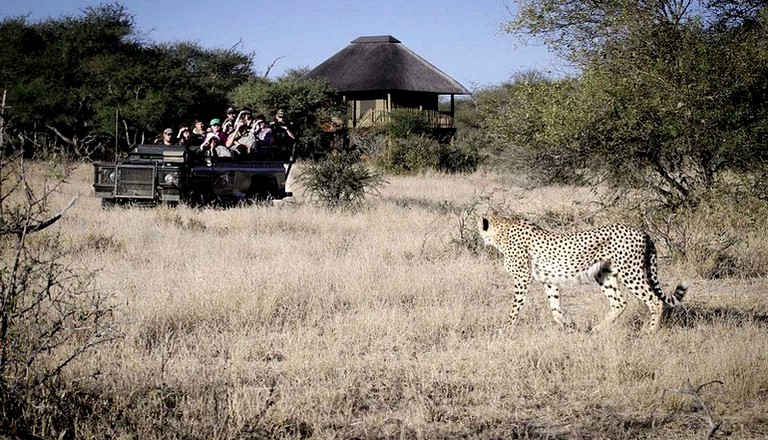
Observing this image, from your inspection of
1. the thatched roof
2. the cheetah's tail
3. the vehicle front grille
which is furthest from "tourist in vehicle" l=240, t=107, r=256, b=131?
the thatched roof

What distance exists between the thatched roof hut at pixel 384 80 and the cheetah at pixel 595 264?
29362 millimetres

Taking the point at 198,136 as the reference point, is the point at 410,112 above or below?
above

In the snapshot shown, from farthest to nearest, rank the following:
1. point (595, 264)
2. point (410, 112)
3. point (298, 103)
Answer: point (410, 112)
point (298, 103)
point (595, 264)

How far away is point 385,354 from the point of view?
6324 mm

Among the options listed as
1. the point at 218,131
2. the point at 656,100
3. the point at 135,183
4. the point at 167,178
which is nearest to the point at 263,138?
the point at 218,131

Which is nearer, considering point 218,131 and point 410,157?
point 218,131

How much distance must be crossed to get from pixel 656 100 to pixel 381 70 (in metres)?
29.9

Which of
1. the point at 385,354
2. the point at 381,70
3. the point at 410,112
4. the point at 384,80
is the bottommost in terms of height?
the point at 385,354

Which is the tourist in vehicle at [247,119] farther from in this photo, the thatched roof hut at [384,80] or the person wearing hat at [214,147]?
the thatched roof hut at [384,80]

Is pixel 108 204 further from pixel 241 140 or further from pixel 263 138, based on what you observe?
pixel 263 138

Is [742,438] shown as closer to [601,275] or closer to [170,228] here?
[601,275]

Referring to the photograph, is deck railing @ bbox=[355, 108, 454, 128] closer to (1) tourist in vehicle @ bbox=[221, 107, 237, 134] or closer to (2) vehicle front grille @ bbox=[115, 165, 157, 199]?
(1) tourist in vehicle @ bbox=[221, 107, 237, 134]

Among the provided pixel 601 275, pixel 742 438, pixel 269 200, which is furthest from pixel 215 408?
pixel 269 200

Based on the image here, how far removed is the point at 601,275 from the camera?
7.27 meters
